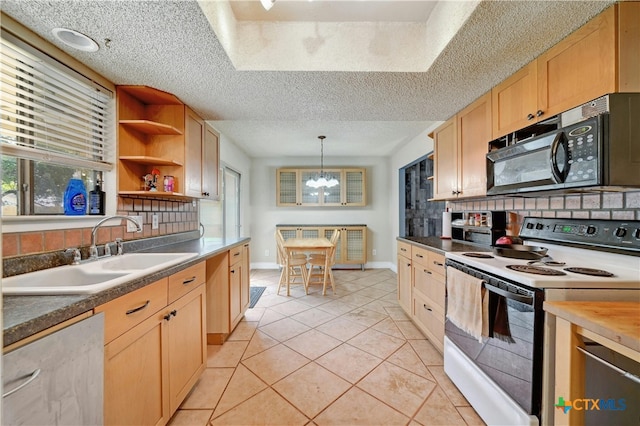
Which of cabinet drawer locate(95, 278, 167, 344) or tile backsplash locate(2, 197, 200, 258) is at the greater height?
tile backsplash locate(2, 197, 200, 258)

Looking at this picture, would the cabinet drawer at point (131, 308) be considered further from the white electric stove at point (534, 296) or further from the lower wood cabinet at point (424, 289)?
the lower wood cabinet at point (424, 289)

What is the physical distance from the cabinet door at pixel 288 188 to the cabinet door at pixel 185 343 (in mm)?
3226

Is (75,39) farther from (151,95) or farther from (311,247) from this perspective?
(311,247)

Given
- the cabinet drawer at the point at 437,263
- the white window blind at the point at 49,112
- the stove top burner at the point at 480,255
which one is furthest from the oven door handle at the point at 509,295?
the white window blind at the point at 49,112

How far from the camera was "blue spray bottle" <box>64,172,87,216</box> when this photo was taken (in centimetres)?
150

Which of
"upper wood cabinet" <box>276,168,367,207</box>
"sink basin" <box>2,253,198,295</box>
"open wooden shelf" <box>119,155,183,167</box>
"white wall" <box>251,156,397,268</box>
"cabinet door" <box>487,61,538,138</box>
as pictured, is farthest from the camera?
"white wall" <box>251,156,397,268</box>

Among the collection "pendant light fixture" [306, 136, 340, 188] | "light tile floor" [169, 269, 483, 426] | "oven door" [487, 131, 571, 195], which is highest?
"pendant light fixture" [306, 136, 340, 188]

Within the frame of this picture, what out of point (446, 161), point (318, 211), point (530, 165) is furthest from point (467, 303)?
point (318, 211)

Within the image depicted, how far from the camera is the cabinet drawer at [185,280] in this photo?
1402 millimetres

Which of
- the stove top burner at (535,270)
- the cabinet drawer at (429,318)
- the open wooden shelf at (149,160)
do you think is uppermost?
the open wooden shelf at (149,160)

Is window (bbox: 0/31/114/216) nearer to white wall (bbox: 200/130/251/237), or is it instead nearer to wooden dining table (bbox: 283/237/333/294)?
white wall (bbox: 200/130/251/237)

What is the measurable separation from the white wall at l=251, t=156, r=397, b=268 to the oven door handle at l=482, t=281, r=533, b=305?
144 inches

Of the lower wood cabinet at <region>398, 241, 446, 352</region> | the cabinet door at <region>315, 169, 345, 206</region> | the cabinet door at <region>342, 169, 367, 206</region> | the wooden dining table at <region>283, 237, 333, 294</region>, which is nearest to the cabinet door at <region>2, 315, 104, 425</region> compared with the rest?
the lower wood cabinet at <region>398, 241, 446, 352</region>

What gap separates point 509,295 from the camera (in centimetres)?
125
